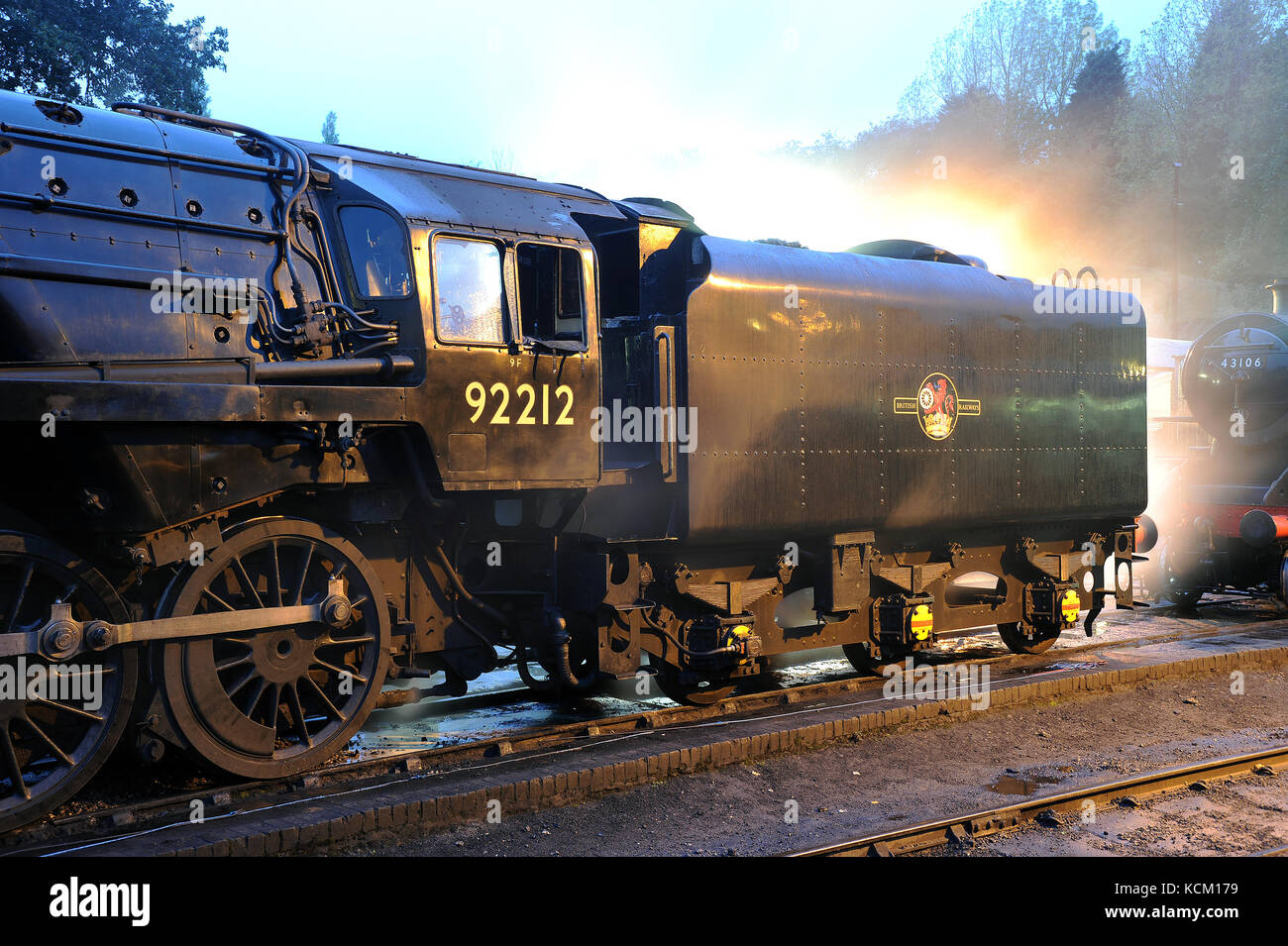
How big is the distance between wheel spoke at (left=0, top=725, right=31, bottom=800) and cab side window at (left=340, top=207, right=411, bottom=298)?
9.35ft

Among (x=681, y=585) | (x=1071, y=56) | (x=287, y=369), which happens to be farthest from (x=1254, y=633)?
(x=1071, y=56)

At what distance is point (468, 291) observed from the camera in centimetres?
617

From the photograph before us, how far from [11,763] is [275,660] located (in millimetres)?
1299

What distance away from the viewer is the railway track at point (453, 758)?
5.04m

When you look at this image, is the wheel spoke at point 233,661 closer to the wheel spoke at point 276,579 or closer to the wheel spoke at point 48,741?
the wheel spoke at point 276,579

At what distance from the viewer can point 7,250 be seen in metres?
5.03

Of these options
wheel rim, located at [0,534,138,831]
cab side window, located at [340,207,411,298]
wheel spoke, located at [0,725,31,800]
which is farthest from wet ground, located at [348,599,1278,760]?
cab side window, located at [340,207,411,298]

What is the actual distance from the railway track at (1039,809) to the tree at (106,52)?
19.6 metres

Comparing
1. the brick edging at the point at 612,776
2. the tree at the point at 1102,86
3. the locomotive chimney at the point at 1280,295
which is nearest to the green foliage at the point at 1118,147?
the tree at the point at 1102,86

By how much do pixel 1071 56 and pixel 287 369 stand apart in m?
75.8

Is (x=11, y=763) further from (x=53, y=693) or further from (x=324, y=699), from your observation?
(x=324, y=699)

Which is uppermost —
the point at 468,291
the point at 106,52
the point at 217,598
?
the point at 106,52

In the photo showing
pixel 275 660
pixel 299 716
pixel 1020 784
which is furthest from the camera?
pixel 1020 784

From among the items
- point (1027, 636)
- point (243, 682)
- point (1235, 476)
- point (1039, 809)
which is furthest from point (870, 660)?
point (1235, 476)
